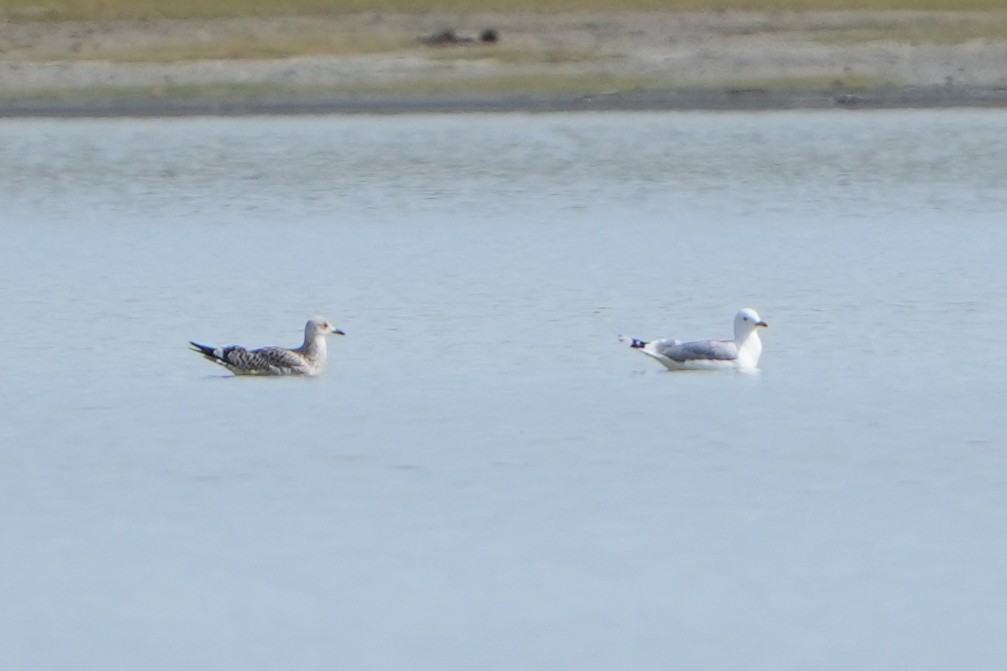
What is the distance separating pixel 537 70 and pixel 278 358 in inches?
819

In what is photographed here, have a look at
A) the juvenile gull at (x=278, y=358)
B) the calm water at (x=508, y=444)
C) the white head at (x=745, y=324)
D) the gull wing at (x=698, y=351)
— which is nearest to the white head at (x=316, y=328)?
the juvenile gull at (x=278, y=358)

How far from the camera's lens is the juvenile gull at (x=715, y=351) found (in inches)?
460

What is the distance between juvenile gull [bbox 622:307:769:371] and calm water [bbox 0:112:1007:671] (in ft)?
0.44

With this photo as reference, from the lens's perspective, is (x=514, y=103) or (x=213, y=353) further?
(x=514, y=103)

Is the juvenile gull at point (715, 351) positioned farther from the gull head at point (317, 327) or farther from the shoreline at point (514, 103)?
the shoreline at point (514, 103)

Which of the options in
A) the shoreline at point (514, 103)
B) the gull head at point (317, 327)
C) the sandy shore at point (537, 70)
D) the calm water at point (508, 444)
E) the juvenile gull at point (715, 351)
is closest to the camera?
the calm water at point (508, 444)

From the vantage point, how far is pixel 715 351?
38.4 ft

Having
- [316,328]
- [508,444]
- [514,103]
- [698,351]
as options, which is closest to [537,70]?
[514,103]

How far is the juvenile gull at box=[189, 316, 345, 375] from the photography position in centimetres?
1173

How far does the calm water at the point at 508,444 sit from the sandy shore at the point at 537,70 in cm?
988

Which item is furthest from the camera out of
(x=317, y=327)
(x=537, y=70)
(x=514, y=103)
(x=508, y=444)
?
(x=537, y=70)

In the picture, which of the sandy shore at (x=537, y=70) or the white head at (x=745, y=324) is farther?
the sandy shore at (x=537, y=70)

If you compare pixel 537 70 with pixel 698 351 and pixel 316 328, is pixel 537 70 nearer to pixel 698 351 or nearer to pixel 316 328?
pixel 316 328

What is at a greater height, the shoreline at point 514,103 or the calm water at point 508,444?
the shoreline at point 514,103
